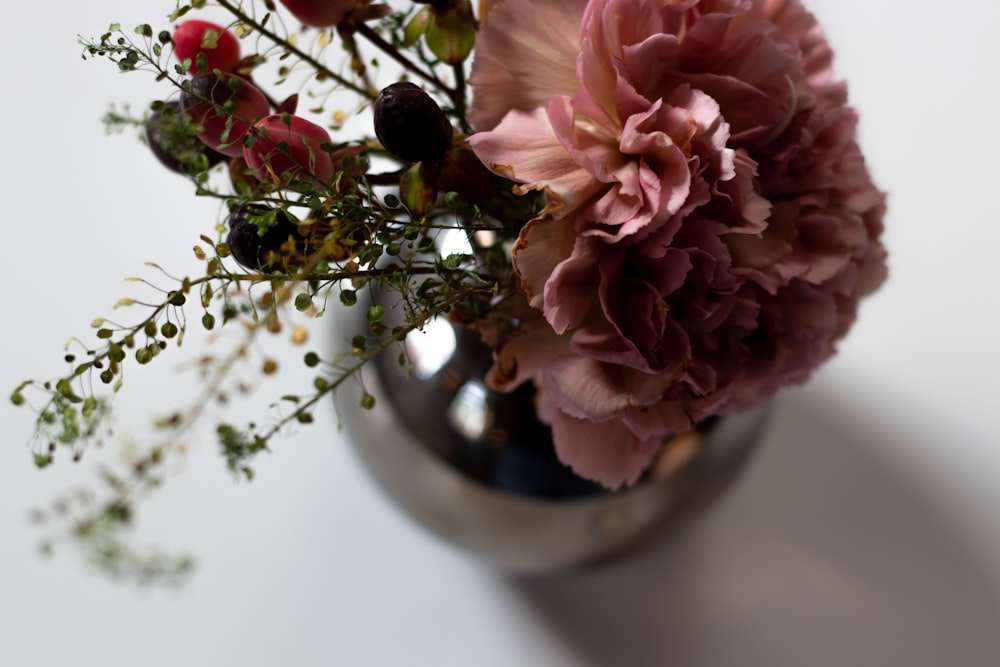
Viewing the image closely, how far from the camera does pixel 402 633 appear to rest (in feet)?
2.13

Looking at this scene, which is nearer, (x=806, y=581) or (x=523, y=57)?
(x=523, y=57)

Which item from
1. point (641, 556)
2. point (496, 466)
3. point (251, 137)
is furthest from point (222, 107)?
point (641, 556)

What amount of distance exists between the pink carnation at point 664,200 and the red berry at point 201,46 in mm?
90

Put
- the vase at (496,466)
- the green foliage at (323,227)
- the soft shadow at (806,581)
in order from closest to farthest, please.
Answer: the green foliage at (323,227)
the vase at (496,466)
the soft shadow at (806,581)

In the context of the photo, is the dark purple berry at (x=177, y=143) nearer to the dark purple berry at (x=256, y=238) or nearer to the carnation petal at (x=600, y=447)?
the dark purple berry at (x=256, y=238)

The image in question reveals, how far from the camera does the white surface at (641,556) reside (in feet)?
2.09

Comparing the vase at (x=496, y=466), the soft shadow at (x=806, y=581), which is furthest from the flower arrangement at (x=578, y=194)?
the soft shadow at (x=806, y=581)

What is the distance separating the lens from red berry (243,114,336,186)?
0.29m

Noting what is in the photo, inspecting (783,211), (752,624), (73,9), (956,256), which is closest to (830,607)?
(752,624)

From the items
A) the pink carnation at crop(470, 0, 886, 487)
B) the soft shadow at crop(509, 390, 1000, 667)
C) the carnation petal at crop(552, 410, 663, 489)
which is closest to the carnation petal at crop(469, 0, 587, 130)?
the pink carnation at crop(470, 0, 886, 487)

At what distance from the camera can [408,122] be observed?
0.29 meters

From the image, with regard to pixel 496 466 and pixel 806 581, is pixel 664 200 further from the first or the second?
pixel 806 581

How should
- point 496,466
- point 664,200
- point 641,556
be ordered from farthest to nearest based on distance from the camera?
point 641,556, point 496,466, point 664,200

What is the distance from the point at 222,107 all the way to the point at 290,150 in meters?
0.02
